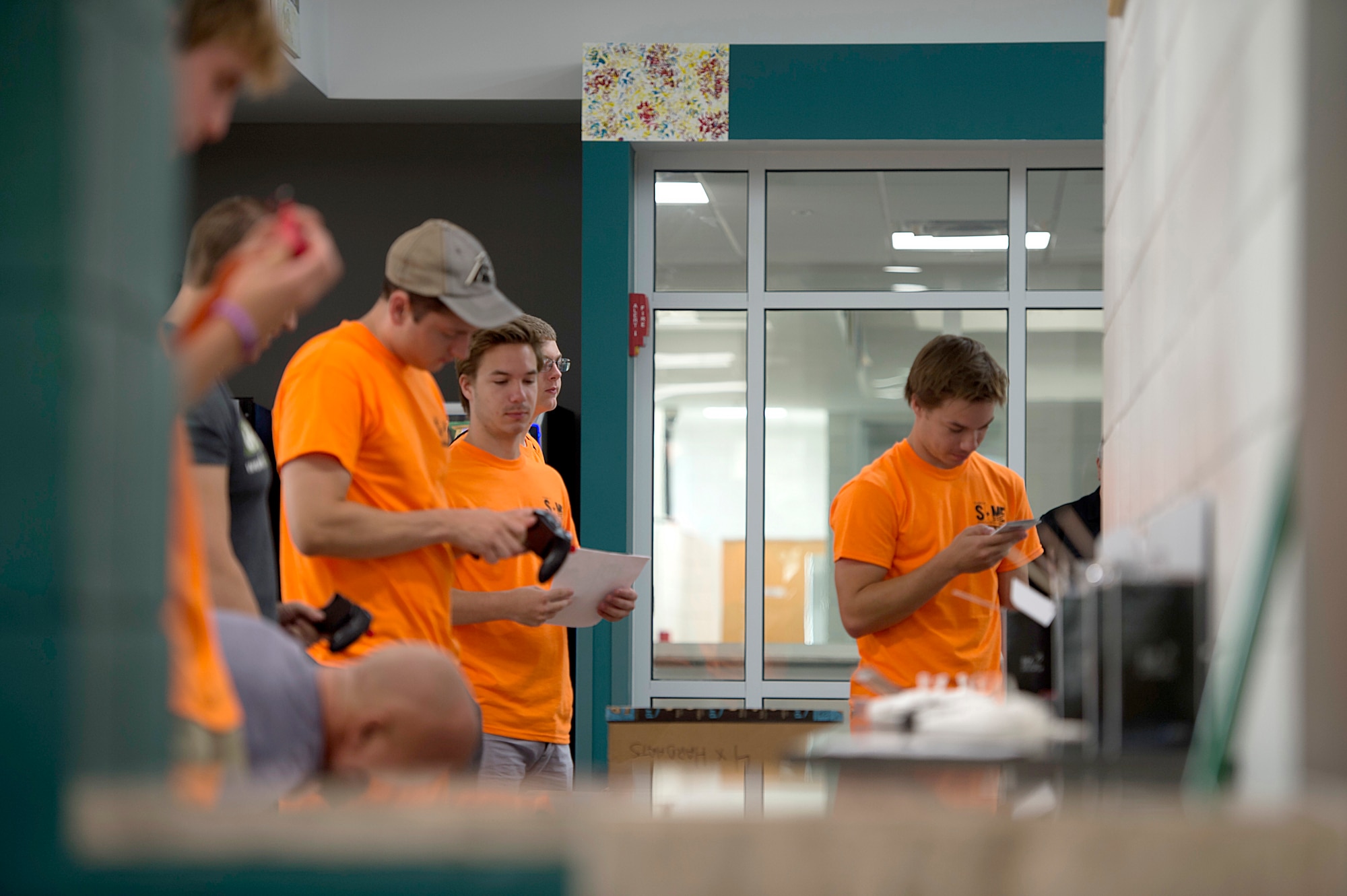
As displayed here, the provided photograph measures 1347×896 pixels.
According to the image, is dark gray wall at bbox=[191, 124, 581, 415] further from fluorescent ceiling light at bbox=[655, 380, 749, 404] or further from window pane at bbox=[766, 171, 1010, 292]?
window pane at bbox=[766, 171, 1010, 292]

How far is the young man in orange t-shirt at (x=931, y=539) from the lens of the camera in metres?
2.70

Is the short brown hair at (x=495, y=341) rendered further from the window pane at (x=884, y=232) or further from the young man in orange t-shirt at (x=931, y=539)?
the window pane at (x=884, y=232)

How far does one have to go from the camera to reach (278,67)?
142 centimetres

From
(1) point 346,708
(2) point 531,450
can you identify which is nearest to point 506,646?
(2) point 531,450

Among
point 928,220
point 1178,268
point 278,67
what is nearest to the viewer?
point 278,67

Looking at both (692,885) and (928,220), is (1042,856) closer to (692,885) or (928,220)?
(692,885)

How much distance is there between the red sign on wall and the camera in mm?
5395

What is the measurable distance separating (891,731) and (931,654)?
50.0 inches

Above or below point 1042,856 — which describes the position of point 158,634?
above

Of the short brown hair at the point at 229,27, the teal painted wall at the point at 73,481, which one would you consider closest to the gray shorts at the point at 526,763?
the short brown hair at the point at 229,27

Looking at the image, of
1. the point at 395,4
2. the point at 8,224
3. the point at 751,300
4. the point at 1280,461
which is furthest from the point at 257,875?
the point at 395,4

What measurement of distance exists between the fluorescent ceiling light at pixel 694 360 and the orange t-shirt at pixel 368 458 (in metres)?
3.23

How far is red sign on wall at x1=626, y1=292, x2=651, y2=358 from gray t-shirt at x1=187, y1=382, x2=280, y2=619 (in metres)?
3.33

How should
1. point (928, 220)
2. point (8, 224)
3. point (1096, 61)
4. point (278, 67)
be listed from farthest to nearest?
1. point (928, 220)
2. point (1096, 61)
3. point (278, 67)
4. point (8, 224)
